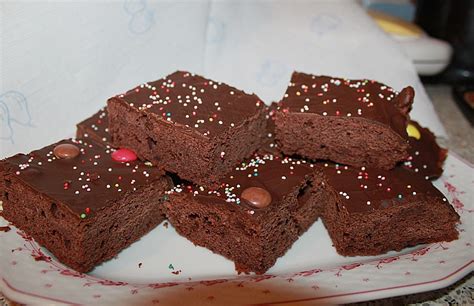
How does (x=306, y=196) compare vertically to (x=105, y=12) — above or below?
below

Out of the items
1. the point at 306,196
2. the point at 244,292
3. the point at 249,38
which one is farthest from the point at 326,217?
the point at 249,38

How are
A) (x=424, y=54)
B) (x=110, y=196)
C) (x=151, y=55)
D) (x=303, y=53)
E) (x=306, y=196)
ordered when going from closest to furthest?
(x=110, y=196) → (x=306, y=196) → (x=151, y=55) → (x=303, y=53) → (x=424, y=54)

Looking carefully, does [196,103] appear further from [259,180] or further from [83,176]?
[83,176]

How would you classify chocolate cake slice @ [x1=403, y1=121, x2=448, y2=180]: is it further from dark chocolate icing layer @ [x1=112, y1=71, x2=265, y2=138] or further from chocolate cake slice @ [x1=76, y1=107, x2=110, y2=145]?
chocolate cake slice @ [x1=76, y1=107, x2=110, y2=145]

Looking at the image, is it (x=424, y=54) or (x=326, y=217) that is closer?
(x=326, y=217)

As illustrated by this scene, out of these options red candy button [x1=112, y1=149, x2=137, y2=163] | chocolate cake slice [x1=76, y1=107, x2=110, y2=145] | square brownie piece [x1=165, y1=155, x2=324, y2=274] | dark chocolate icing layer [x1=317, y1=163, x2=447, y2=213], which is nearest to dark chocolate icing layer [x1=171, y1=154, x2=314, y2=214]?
square brownie piece [x1=165, y1=155, x2=324, y2=274]

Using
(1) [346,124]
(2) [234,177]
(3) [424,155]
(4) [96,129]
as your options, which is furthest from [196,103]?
(3) [424,155]

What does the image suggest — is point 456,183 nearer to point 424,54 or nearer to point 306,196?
point 306,196
